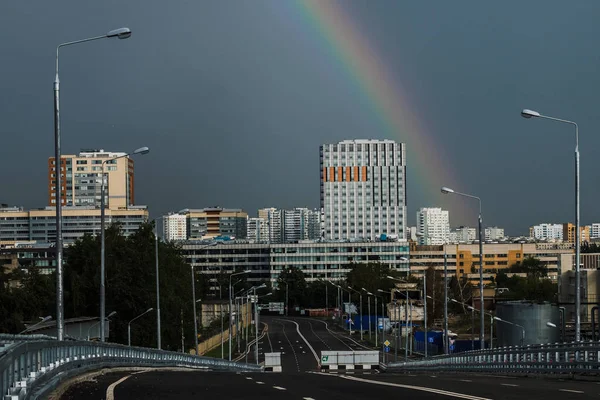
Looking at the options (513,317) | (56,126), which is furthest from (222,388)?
(513,317)

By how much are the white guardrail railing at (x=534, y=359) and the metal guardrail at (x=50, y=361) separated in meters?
14.8

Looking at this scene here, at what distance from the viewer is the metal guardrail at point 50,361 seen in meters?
14.4

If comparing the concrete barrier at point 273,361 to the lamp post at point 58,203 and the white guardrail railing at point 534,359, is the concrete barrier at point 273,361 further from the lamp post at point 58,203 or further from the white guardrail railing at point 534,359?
the lamp post at point 58,203

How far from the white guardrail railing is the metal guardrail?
48.7 feet

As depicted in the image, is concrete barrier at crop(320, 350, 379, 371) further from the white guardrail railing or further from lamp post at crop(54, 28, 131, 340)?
lamp post at crop(54, 28, 131, 340)

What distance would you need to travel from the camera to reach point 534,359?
37250 millimetres

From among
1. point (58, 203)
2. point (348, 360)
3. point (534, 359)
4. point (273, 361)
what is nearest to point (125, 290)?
point (273, 361)

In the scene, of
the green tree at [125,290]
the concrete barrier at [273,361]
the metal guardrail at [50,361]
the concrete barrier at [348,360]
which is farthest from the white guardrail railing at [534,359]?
the green tree at [125,290]

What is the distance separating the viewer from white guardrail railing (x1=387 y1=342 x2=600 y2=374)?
30.0m

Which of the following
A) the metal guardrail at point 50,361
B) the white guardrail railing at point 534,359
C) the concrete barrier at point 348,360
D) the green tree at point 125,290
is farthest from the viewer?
the green tree at point 125,290

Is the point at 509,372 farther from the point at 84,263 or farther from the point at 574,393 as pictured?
the point at 84,263

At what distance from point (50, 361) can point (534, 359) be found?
20.5 meters

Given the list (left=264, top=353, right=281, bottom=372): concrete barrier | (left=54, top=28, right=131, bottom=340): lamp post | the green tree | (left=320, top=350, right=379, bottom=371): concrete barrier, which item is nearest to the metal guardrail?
(left=54, top=28, right=131, bottom=340): lamp post

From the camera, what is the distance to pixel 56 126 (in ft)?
107
